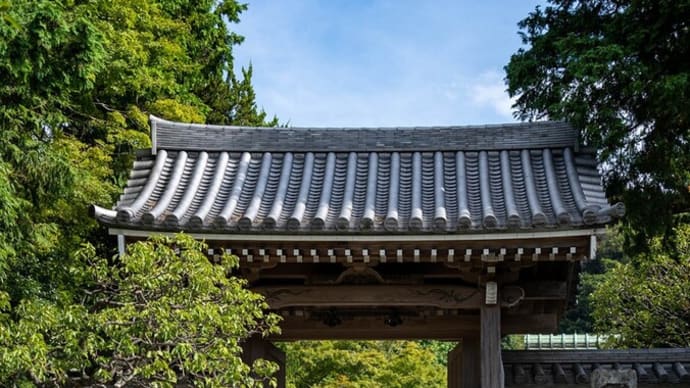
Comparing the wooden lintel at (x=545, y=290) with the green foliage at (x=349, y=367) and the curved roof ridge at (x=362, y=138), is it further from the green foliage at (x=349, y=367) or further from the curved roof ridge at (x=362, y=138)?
the green foliage at (x=349, y=367)

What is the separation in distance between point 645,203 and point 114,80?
8063 millimetres

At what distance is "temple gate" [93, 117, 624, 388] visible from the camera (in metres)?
7.46

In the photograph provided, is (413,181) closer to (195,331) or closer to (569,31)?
(195,331)

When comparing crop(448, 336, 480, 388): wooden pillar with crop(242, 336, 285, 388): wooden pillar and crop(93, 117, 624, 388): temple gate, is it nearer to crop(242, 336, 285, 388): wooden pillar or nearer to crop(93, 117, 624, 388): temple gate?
crop(93, 117, 624, 388): temple gate

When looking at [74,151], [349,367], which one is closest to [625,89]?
[74,151]

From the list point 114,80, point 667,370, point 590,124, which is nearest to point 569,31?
point 590,124

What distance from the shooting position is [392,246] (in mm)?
7473

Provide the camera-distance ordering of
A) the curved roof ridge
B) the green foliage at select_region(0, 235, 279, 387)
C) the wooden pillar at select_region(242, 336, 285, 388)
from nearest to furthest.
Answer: the green foliage at select_region(0, 235, 279, 387), the wooden pillar at select_region(242, 336, 285, 388), the curved roof ridge

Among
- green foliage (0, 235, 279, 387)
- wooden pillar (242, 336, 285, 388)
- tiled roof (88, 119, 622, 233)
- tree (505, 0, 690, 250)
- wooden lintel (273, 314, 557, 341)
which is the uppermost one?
tree (505, 0, 690, 250)

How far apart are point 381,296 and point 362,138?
87.1 inches

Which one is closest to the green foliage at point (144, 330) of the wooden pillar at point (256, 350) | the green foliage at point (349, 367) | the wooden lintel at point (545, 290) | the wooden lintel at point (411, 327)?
the wooden pillar at point (256, 350)

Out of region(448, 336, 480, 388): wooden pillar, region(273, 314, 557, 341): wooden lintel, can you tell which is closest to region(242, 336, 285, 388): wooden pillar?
region(273, 314, 557, 341): wooden lintel

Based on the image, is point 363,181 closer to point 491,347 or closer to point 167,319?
point 491,347

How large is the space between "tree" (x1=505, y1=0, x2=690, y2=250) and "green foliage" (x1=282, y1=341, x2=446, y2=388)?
714cm
